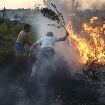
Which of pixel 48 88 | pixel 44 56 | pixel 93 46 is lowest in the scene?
pixel 48 88

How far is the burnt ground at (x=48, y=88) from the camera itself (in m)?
7.26

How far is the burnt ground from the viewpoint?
7255 millimetres

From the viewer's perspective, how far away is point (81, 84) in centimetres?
895

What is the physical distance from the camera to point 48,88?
27.5ft

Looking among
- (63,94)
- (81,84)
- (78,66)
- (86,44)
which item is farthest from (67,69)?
(63,94)

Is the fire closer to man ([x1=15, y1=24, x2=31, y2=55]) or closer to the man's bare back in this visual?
man ([x1=15, y1=24, x2=31, y2=55])

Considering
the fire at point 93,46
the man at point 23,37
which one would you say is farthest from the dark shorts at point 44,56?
the fire at point 93,46

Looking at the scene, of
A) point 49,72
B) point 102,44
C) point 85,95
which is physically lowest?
point 85,95

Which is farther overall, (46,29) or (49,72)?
(46,29)

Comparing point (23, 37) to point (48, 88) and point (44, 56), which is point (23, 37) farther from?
point (48, 88)

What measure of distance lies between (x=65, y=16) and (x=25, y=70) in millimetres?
6652

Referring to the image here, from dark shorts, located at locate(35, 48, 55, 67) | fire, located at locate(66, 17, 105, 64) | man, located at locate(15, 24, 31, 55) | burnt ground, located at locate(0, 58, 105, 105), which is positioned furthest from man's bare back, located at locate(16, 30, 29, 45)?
fire, located at locate(66, 17, 105, 64)

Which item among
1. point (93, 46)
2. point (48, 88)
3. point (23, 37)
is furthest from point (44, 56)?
point (93, 46)

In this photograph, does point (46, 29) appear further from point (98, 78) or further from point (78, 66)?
point (98, 78)
